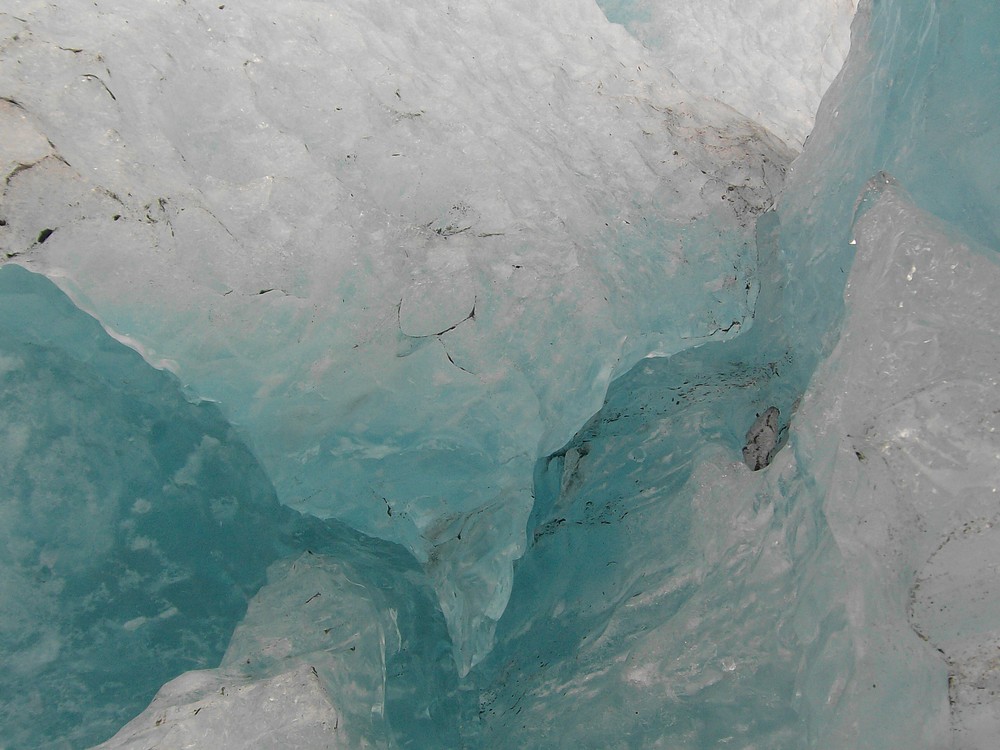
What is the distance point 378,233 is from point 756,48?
1504 millimetres

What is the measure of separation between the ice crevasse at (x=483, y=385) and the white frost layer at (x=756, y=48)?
0.32 m

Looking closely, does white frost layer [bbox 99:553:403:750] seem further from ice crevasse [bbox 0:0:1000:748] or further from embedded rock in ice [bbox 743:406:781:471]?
embedded rock in ice [bbox 743:406:781:471]

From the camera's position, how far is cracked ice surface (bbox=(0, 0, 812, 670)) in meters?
1.54

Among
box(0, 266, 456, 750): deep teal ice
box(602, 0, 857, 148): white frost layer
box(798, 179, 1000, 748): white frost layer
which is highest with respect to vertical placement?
box(602, 0, 857, 148): white frost layer

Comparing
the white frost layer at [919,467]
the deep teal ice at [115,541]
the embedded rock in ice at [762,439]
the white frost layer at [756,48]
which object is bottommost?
the deep teal ice at [115,541]

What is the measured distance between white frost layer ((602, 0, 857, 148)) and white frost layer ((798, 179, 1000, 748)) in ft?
3.08

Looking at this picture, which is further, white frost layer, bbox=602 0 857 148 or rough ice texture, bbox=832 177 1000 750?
white frost layer, bbox=602 0 857 148

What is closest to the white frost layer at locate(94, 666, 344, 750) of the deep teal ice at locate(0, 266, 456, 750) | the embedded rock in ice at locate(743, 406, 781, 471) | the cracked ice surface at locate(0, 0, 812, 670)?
the deep teal ice at locate(0, 266, 456, 750)

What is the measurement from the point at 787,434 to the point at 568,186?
2.47 feet

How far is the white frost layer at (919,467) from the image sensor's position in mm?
1267

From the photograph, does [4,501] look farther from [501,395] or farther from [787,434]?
[787,434]

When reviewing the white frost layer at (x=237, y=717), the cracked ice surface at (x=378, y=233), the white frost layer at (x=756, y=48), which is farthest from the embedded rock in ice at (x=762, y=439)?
the white frost layer at (x=237, y=717)

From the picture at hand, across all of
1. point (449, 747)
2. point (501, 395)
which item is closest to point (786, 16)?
point (501, 395)

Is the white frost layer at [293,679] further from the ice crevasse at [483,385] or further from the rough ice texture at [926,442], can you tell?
the rough ice texture at [926,442]
